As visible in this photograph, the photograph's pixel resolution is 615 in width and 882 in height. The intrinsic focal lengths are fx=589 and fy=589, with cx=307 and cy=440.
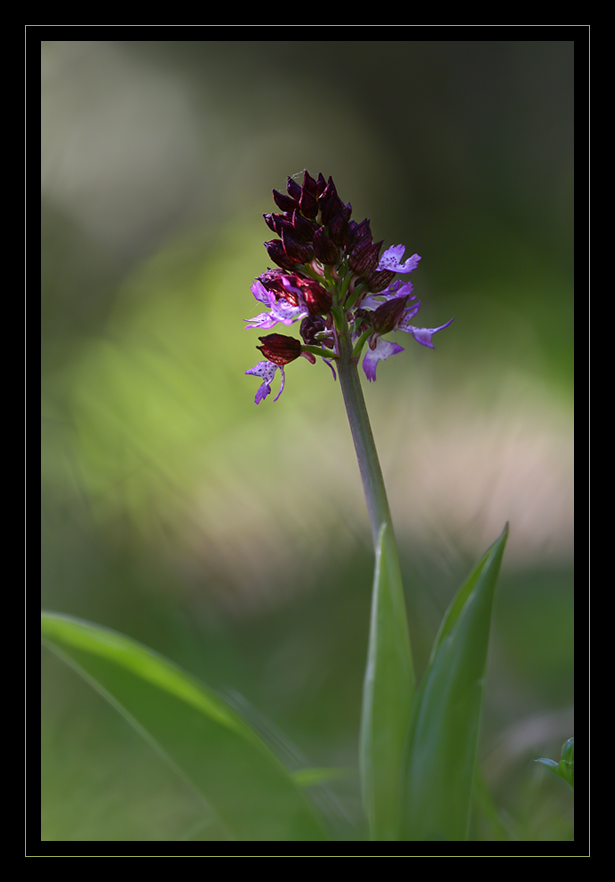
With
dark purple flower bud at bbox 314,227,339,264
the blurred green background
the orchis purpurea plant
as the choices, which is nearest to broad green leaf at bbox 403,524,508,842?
the orchis purpurea plant

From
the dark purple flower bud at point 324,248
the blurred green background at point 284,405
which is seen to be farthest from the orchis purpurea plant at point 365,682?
the blurred green background at point 284,405

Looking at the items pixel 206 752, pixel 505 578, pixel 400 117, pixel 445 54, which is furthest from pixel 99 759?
pixel 445 54

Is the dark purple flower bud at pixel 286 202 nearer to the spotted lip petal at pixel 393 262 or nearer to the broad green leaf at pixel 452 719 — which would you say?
the spotted lip petal at pixel 393 262

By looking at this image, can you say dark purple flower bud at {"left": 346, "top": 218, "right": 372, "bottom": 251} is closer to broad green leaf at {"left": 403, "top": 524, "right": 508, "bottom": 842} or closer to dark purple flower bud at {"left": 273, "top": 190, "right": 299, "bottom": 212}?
dark purple flower bud at {"left": 273, "top": 190, "right": 299, "bottom": 212}

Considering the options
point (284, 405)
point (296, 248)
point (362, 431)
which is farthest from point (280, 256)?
point (284, 405)
